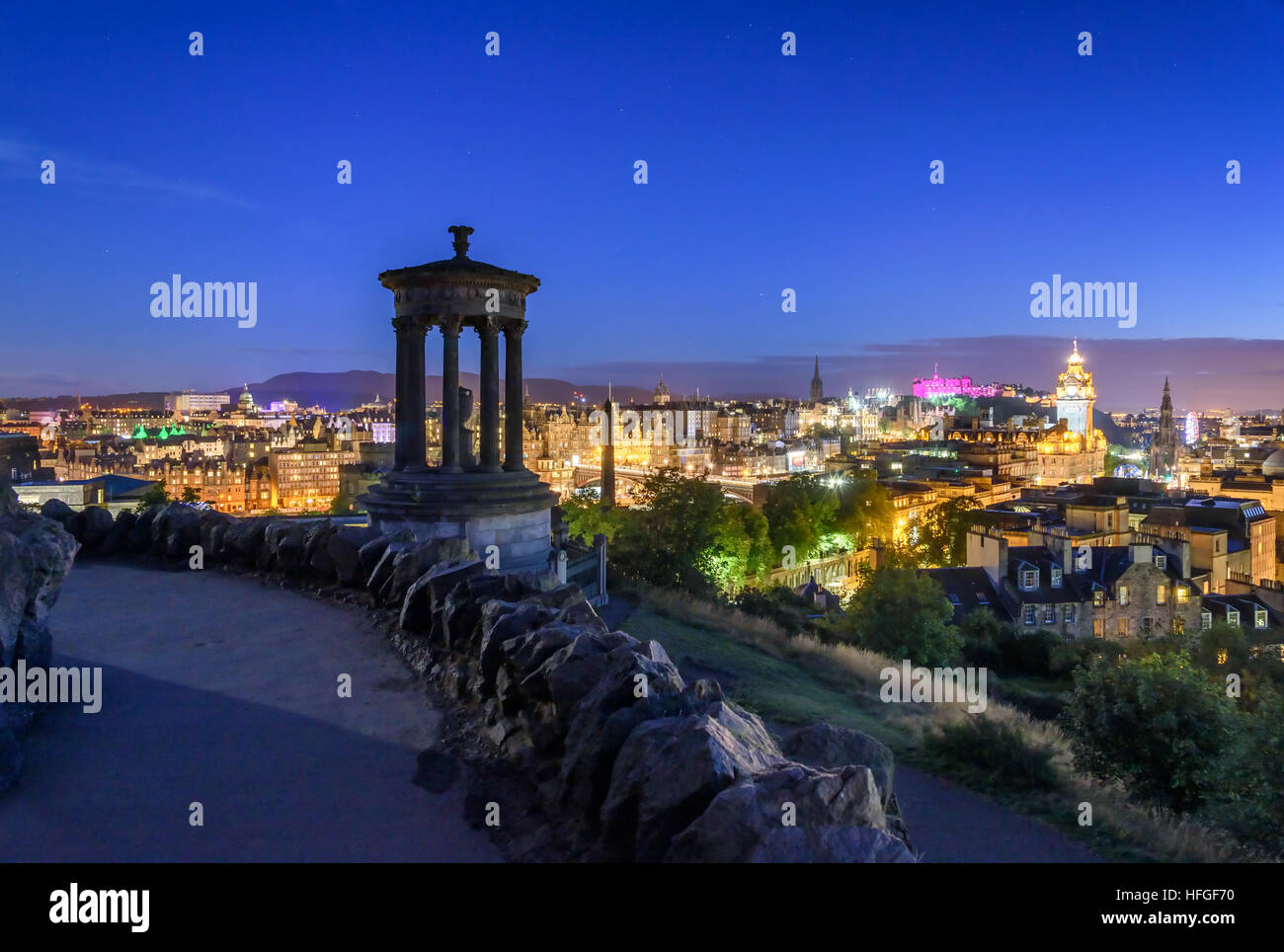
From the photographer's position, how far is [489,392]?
14.7 meters

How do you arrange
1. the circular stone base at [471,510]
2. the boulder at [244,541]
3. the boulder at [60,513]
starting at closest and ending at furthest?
the boulder at [244,541], the boulder at [60,513], the circular stone base at [471,510]

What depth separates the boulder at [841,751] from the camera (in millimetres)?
4229

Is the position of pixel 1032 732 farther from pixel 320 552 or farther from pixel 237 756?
pixel 237 756

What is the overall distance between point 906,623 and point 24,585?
22201 millimetres

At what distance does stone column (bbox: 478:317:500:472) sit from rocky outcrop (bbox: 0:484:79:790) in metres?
8.53

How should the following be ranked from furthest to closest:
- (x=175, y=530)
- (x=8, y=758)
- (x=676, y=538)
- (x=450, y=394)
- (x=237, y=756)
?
1. (x=676, y=538)
2. (x=450, y=394)
3. (x=175, y=530)
4. (x=237, y=756)
5. (x=8, y=758)

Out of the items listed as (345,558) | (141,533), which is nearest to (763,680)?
(345,558)

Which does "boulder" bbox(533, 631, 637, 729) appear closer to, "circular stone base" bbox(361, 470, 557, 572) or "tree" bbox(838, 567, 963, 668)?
"circular stone base" bbox(361, 470, 557, 572)

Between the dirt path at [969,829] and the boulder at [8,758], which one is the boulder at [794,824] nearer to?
the dirt path at [969,829]

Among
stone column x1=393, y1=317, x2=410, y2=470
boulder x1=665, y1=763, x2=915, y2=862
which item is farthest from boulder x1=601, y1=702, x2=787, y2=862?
stone column x1=393, y1=317, x2=410, y2=470

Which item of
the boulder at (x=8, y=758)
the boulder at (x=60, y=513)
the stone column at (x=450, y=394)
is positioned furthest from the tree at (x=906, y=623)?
the boulder at (x=8, y=758)

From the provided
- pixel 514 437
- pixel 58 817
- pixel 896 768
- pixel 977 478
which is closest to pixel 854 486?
pixel 977 478

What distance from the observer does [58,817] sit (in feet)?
13.7

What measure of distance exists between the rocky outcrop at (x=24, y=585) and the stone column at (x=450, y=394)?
8161mm
